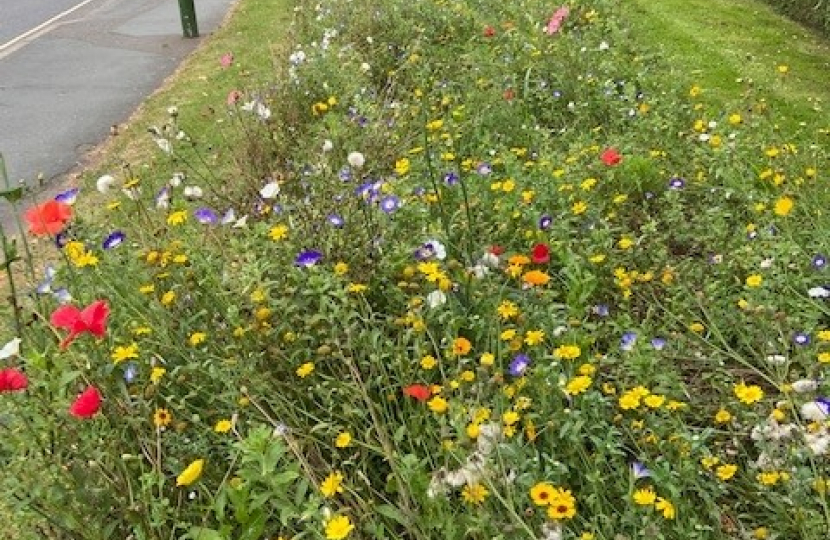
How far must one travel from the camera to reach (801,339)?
2744 millimetres

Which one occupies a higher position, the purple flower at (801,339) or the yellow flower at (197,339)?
the yellow flower at (197,339)

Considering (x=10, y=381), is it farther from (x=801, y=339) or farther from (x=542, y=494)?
(x=801, y=339)

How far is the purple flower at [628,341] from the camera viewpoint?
8.70 ft

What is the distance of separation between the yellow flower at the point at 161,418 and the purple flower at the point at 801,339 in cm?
185

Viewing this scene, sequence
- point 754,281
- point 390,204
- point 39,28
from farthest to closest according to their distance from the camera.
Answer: point 39,28 → point 390,204 → point 754,281

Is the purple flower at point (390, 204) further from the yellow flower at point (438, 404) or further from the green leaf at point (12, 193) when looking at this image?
the green leaf at point (12, 193)

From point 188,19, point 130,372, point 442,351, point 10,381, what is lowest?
point 188,19

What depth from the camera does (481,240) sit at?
11.3ft

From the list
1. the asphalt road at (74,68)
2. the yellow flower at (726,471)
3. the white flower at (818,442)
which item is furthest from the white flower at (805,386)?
the asphalt road at (74,68)

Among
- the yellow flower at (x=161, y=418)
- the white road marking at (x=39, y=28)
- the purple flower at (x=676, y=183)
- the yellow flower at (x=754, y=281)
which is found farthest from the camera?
the white road marking at (x=39, y=28)

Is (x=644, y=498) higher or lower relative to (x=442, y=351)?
higher

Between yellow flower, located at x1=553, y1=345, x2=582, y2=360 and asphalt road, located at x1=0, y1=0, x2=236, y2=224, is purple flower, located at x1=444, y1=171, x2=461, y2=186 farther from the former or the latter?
asphalt road, located at x1=0, y1=0, x2=236, y2=224

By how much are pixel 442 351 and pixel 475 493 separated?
85 centimetres

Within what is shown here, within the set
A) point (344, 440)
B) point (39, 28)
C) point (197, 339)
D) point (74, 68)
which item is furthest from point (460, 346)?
point (39, 28)
